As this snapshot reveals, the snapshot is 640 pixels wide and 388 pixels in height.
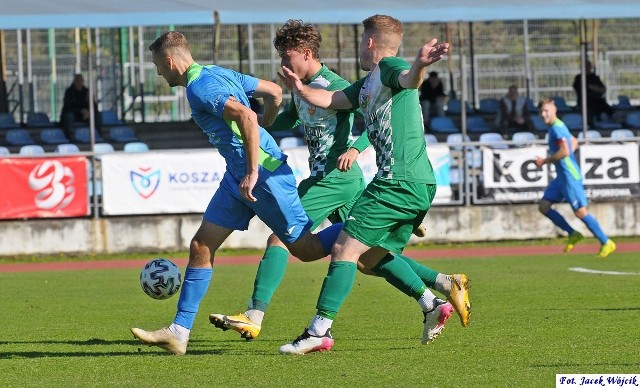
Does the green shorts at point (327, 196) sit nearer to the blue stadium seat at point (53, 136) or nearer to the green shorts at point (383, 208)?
the green shorts at point (383, 208)

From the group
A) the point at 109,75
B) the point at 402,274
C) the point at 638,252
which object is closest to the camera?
the point at 402,274

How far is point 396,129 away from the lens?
7.50 m

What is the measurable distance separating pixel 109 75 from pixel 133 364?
21.4 m

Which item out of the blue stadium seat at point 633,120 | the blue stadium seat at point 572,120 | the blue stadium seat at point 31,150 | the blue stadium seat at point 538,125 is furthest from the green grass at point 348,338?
the blue stadium seat at point 633,120

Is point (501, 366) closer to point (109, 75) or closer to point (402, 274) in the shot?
point (402, 274)

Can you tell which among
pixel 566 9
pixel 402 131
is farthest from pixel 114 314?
pixel 566 9

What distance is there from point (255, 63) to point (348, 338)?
64.6ft

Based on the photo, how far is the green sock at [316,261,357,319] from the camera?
743 centimetres

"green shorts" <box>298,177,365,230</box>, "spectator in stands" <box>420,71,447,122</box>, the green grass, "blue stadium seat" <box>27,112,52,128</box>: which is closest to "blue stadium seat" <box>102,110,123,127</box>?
"blue stadium seat" <box>27,112,52,128</box>

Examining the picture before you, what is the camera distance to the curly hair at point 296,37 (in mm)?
8273

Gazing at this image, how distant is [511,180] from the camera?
785 inches

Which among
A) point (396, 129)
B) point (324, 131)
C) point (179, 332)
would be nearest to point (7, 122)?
point (324, 131)

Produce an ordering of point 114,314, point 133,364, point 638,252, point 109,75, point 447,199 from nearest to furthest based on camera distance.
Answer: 1. point 133,364
2. point 114,314
3. point 638,252
4. point 447,199
5. point 109,75

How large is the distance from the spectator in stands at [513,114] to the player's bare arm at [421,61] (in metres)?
18.2
